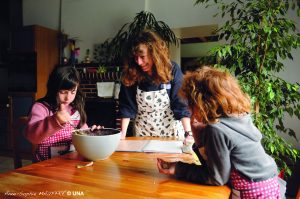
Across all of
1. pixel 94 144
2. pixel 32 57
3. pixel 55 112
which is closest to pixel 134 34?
pixel 32 57

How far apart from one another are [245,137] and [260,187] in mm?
157

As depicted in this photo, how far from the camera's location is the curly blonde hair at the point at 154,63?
1568mm

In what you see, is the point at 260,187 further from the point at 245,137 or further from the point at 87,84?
the point at 87,84

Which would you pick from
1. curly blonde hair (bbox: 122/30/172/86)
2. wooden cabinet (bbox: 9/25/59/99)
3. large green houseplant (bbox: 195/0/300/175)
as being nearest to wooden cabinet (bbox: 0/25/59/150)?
wooden cabinet (bbox: 9/25/59/99)

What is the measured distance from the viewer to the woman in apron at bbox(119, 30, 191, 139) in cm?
158

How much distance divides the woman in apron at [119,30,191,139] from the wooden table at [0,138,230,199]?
674 mm

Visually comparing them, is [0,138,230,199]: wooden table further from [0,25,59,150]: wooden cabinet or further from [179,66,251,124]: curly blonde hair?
[0,25,59,150]: wooden cabinet

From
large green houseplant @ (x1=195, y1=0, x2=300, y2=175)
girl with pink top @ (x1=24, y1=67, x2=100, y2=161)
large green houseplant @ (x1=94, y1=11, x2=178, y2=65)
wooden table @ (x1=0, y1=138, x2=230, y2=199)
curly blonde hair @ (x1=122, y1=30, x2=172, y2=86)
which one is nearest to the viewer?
wooden table @ (x1=0, y1=138, x2=230, y2=199)

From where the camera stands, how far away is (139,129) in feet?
5.59

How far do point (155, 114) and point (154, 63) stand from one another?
1.07 feet

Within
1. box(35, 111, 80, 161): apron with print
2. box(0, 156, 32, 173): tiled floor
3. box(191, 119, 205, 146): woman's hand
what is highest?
box(191, 119, 205, 146): woman's hand

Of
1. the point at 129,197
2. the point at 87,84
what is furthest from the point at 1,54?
the point at 129,197

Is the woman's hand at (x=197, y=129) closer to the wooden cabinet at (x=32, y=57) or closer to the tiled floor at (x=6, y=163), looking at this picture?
the tiled floor at (x=6, y=163)

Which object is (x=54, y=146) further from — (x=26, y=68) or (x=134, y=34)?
(x=26, y=68)
